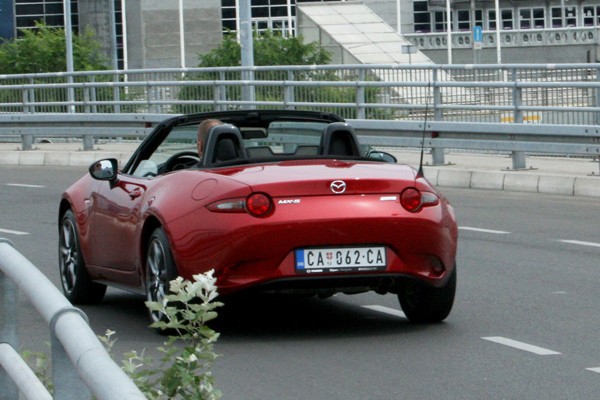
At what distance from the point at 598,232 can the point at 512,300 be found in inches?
155

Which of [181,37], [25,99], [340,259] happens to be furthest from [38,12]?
[340,259]

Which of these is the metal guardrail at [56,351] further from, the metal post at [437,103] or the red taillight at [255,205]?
the metal post at [437,103]

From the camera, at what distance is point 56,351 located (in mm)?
2707

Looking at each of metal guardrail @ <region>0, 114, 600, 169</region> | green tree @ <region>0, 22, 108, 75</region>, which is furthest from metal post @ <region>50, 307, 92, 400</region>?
green tree @ <region>0, 22, 108, 75</region>

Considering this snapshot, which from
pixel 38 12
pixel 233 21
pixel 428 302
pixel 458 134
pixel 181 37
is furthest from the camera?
pixel 38 12

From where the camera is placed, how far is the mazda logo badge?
681 cm

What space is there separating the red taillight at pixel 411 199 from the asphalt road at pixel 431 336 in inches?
27.6

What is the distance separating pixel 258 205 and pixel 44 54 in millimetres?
37135

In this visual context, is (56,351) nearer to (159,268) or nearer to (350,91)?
(159,268)

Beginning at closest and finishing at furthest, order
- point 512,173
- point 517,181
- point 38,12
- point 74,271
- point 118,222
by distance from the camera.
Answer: point 118,222 < point 74,271 < point 517,181 < point 512,173 < point 38,12

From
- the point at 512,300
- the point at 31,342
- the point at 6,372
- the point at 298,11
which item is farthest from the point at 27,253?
the point at 298,11

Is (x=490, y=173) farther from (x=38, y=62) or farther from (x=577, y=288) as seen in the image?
(x=38, y=62)

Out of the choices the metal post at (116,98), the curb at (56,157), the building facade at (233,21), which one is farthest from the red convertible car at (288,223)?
the building facade at (233,21)

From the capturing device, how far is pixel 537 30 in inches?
2491
